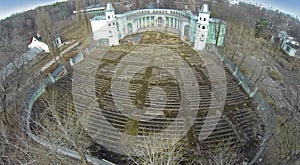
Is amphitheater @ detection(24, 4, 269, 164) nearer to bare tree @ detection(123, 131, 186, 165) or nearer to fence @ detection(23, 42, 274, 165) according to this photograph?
fence @ detection(23, 42, 274, 165)

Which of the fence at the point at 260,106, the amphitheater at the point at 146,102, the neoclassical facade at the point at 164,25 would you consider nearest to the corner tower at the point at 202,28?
the neoclassical facade at the point at 164,25

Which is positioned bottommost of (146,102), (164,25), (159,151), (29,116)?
(146,102)

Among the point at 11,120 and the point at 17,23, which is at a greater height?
the point at 17,23

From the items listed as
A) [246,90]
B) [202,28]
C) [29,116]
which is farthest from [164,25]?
[29,116]

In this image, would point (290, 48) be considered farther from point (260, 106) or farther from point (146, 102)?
point (146, 102)

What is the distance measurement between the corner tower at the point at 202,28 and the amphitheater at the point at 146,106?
2.85 meters

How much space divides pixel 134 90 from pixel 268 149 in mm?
11728

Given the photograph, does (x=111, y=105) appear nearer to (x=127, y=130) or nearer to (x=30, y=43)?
(x=127, y=130)

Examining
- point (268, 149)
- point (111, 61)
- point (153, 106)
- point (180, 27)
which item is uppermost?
point (180, 27)

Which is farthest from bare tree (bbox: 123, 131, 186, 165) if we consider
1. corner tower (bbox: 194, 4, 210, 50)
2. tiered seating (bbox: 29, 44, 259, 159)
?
corner tower (bbox: 194, 4, 210, 50)

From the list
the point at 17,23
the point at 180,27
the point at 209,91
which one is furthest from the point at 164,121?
the point at 17,23

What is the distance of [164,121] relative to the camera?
15500 millimetres

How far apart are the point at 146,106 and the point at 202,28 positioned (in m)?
15.2

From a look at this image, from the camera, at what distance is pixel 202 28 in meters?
26.6
